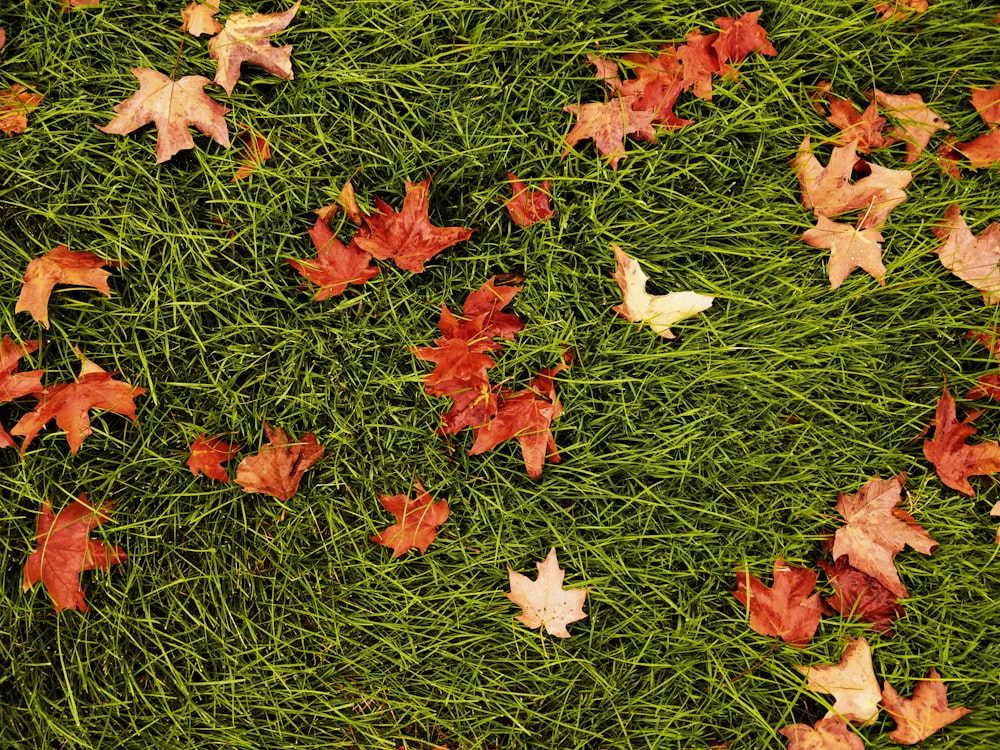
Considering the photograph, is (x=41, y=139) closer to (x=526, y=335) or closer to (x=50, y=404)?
(x=50, y=404)

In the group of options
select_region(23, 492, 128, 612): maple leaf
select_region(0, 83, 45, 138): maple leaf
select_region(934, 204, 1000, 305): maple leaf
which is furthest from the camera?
select_region(934, 204, 1000, 305): maple leaf

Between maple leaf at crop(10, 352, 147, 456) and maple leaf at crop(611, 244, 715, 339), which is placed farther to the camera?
maple leaf at crop(611, 244, 715, 339)

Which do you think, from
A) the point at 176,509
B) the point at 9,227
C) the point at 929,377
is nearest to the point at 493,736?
the point at 176,509

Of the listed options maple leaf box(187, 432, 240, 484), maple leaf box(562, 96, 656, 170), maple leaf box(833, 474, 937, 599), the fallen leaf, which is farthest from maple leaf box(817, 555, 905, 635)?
the fallen leaf

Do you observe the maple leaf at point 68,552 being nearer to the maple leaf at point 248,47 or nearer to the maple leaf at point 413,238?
the maple leaf at point 413,238

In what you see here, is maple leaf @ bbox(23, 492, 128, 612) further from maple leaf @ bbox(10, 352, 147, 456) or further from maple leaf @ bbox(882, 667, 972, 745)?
maple leaf @ bbox(882, 667, 972, 745)

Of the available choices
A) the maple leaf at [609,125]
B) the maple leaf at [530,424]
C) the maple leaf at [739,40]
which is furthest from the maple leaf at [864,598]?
the maple leaf at [739,40]
